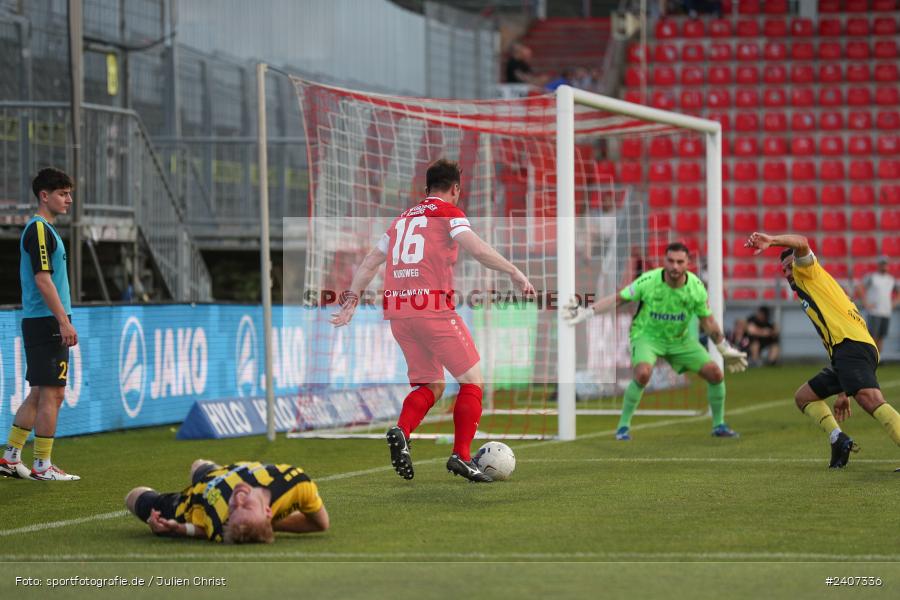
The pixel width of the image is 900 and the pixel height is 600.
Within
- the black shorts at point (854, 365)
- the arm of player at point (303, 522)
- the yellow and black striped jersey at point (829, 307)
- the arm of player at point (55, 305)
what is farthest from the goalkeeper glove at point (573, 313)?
the arm of player at point (303, 522)

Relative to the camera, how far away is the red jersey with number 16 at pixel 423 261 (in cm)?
863

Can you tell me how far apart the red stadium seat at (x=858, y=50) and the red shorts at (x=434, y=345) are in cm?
2224

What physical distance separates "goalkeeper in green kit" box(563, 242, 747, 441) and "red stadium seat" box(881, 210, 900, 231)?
15120mm

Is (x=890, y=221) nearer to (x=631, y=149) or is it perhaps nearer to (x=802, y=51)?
(x=802, y=51)

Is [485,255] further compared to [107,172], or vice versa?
[107,172]

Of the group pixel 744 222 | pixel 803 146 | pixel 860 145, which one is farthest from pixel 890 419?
pixel 860 145

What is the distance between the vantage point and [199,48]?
2092 cm

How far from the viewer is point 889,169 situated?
89.8 ft

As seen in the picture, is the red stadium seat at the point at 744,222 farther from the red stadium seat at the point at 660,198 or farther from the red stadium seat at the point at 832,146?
the red stadium seat at the point at 832,146

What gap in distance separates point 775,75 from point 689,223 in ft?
15.1

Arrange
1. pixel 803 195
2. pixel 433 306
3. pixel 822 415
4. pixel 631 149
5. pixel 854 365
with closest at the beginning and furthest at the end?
pixel 433 306 → pixel 854 365 → pixel 822 415 → pixel 803 195 → pixel 631 149

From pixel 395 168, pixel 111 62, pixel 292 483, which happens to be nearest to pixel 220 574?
pixel 292 483

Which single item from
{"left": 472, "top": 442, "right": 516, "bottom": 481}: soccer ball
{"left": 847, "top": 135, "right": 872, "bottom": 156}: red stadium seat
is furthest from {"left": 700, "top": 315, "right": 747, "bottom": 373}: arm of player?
{"left": 847, "top": 135, "right": 872, "bottom": 156}: red stadium seat

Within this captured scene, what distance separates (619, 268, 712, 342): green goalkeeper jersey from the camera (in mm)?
12453
